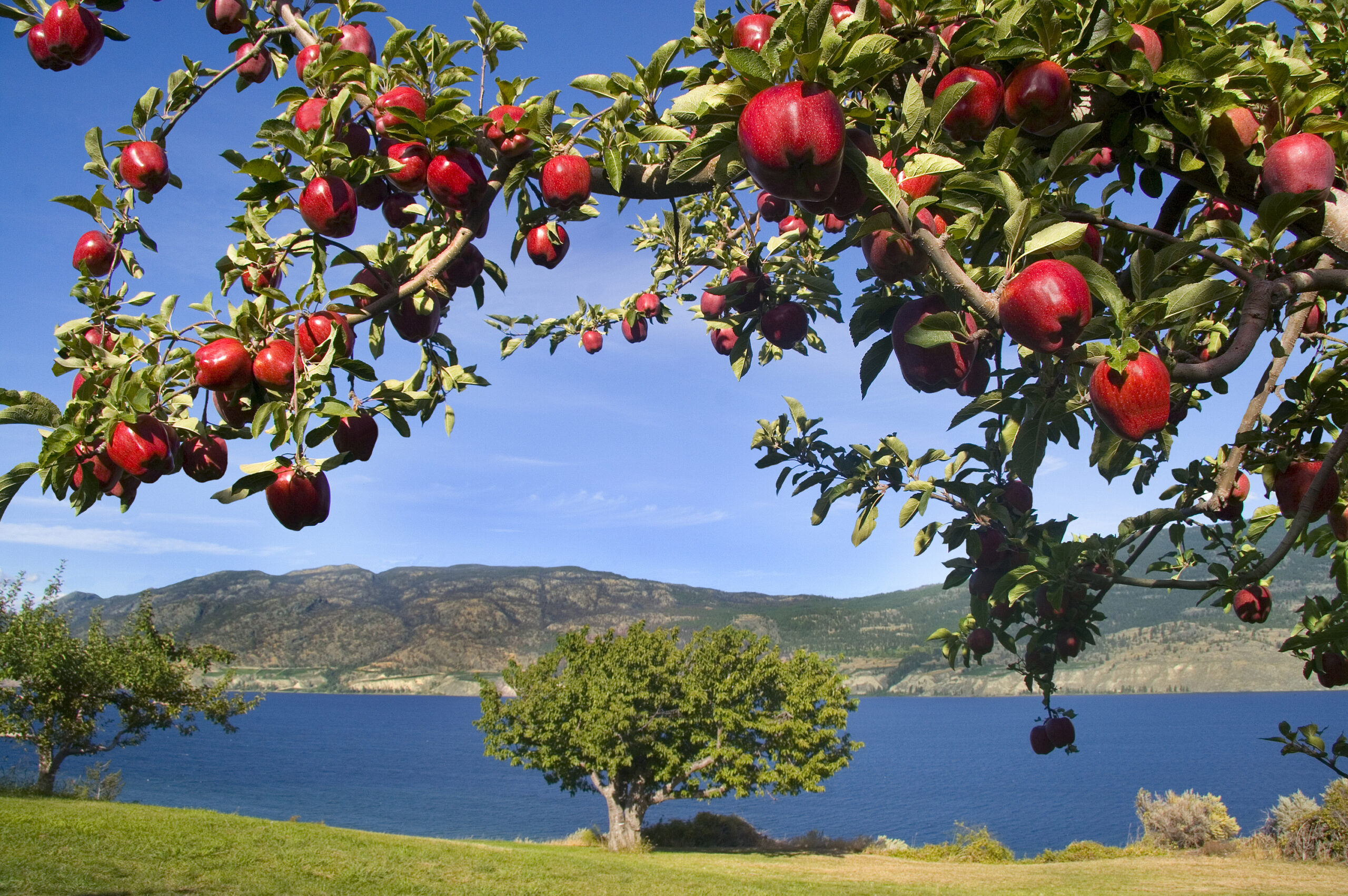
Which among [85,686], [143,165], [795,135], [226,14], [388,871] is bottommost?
[388,871]

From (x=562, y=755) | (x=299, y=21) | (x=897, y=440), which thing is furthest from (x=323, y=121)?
(x=562, y=755)

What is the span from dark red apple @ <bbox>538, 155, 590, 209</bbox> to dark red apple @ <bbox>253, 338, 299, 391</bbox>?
78 centimetres

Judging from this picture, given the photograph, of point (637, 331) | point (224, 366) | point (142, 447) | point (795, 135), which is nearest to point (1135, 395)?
point (795, 135)

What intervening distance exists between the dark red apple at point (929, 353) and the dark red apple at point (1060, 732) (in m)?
3.61

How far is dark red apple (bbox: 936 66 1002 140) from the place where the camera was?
188cm

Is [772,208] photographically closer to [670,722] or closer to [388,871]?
[388,871]

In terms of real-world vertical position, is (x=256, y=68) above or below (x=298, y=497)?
above

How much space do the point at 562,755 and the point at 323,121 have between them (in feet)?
129

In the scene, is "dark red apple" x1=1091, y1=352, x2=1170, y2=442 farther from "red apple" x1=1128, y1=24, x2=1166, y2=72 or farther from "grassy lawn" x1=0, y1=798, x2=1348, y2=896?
"grassy lawn" x1=0, y1=798, x2=1348, y2=896

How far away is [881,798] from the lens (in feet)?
342

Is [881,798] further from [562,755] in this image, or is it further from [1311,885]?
[1311,885]

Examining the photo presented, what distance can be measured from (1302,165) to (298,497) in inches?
105

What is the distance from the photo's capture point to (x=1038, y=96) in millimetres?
1921

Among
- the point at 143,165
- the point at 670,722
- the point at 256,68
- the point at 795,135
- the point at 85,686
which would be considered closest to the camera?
the point at 795,135
